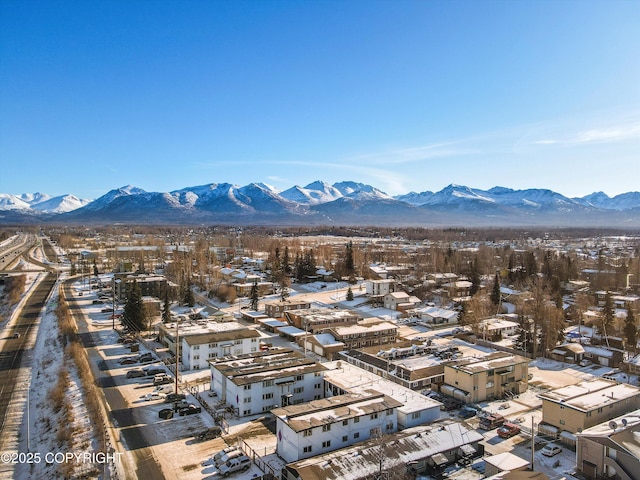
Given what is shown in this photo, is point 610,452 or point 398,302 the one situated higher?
point 610,452

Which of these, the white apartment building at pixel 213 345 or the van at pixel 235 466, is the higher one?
the white apartment building at pixel 213 345

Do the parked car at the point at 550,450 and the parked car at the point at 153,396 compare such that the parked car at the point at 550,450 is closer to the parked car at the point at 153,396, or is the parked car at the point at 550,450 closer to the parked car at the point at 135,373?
the parked car at the point at 153,396

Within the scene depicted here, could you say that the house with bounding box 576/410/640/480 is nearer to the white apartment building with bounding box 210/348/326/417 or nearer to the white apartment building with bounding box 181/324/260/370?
the white apartment building with bounding box 210/348/326/417

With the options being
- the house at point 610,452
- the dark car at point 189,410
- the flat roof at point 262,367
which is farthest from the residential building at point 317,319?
the house at point 610,452

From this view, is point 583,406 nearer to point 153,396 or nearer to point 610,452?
point 610,452

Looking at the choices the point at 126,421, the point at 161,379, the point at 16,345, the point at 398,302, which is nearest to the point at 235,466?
the point at 126,421

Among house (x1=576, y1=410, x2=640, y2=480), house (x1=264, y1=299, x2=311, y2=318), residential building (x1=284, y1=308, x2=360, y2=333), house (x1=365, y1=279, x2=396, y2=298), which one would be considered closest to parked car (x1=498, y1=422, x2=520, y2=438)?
house (x1=576, y1=410, x2=640, y2=480)
